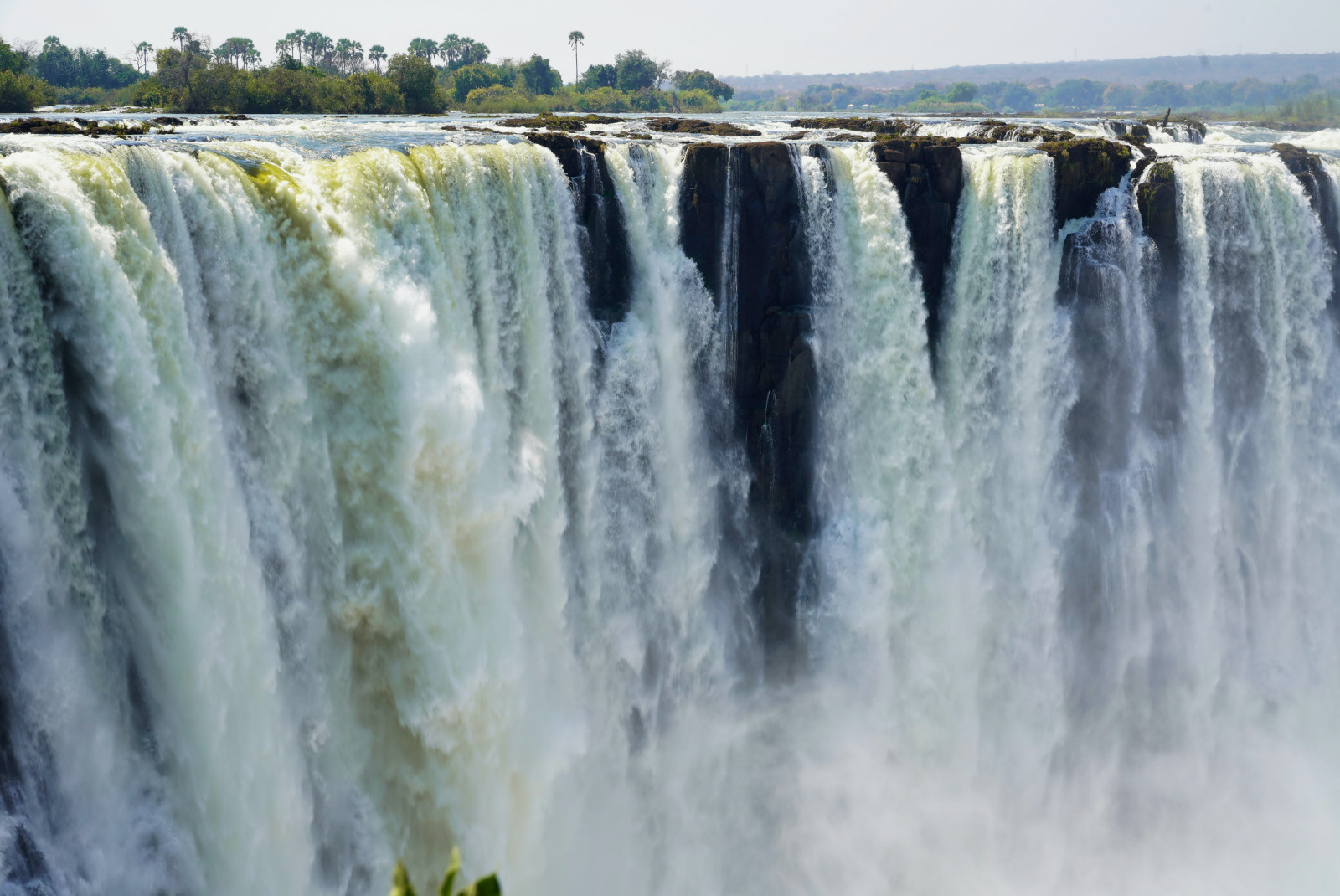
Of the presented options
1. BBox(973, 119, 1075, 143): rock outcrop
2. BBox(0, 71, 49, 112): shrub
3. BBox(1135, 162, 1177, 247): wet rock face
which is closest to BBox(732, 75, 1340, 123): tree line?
BBox(973, 119, 1075, 143): rock outcrop

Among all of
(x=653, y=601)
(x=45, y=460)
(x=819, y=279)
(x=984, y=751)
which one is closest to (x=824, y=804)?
(x=984, y=751)

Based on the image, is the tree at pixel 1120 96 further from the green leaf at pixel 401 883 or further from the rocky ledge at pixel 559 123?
the green leaf at pixel 401 883

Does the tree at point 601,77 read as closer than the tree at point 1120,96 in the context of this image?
Yes

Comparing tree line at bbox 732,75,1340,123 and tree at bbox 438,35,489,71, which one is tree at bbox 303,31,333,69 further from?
tree line at bbox 732,75,1340,123

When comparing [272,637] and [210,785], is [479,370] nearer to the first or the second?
[272,637]

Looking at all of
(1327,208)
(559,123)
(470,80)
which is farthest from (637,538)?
(470,80)

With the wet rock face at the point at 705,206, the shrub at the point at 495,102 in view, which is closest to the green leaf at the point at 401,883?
the wet rock face at the point at 705,206
